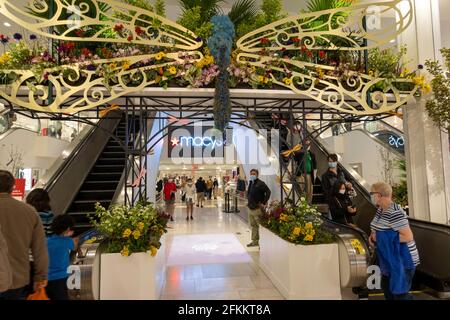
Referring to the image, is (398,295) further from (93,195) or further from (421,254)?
(93,195)

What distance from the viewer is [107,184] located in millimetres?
5898

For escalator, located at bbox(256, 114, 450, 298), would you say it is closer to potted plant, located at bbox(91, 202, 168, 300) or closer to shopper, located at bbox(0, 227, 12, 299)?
potted plant, located at bbox(91, 202, 168, 300)

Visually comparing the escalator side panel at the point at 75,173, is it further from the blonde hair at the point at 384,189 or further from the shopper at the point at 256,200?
the blonde hair at the point at 384,189

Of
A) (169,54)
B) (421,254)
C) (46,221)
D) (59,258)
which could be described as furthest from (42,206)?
(421,254)

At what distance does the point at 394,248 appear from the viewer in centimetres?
235

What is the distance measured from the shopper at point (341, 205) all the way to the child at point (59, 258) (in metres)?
3.43

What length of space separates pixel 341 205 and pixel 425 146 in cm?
164

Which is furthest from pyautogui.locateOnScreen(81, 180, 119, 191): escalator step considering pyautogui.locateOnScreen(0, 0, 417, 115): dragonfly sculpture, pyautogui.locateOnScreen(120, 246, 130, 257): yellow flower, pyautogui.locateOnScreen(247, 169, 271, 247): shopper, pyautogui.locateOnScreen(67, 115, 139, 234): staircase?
pyautogui.locateOnScreen(120, 246, 130, 257): yellow flower

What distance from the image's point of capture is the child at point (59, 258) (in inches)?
101

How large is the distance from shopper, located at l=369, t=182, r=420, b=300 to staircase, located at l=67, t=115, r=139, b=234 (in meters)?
4.16

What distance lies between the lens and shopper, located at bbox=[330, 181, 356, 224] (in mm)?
4160

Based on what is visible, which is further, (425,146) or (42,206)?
(425,146)

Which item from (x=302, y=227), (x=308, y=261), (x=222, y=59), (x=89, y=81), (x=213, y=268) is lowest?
(x=213, y=268)
